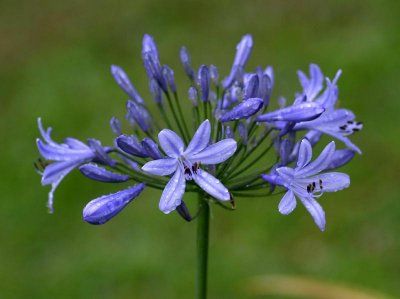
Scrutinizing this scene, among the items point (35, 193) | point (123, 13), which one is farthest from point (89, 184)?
point (123, 13)

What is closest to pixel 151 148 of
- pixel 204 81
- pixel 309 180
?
pixel 204 81

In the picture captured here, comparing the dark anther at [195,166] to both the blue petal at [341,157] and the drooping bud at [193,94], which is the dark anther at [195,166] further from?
the blue petal at [341,157]

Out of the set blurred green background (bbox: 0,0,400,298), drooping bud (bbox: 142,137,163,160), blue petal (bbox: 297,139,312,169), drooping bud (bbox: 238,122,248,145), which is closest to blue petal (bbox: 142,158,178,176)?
drooping bud (bbox: 142,137,163,160)

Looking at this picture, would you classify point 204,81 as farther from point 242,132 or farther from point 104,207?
point 104,207

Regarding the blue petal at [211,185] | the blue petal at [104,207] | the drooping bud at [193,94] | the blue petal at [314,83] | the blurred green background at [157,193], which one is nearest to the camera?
the blue petal at [211,185]

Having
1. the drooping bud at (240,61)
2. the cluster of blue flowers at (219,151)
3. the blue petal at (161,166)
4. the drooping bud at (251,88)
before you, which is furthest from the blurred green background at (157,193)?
the blue petal at (161,166)

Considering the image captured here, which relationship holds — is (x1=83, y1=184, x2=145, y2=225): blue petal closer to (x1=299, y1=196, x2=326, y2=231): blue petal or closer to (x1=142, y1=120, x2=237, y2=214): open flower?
(x1=142, y1=120, x2=237, y2=214): open flower
